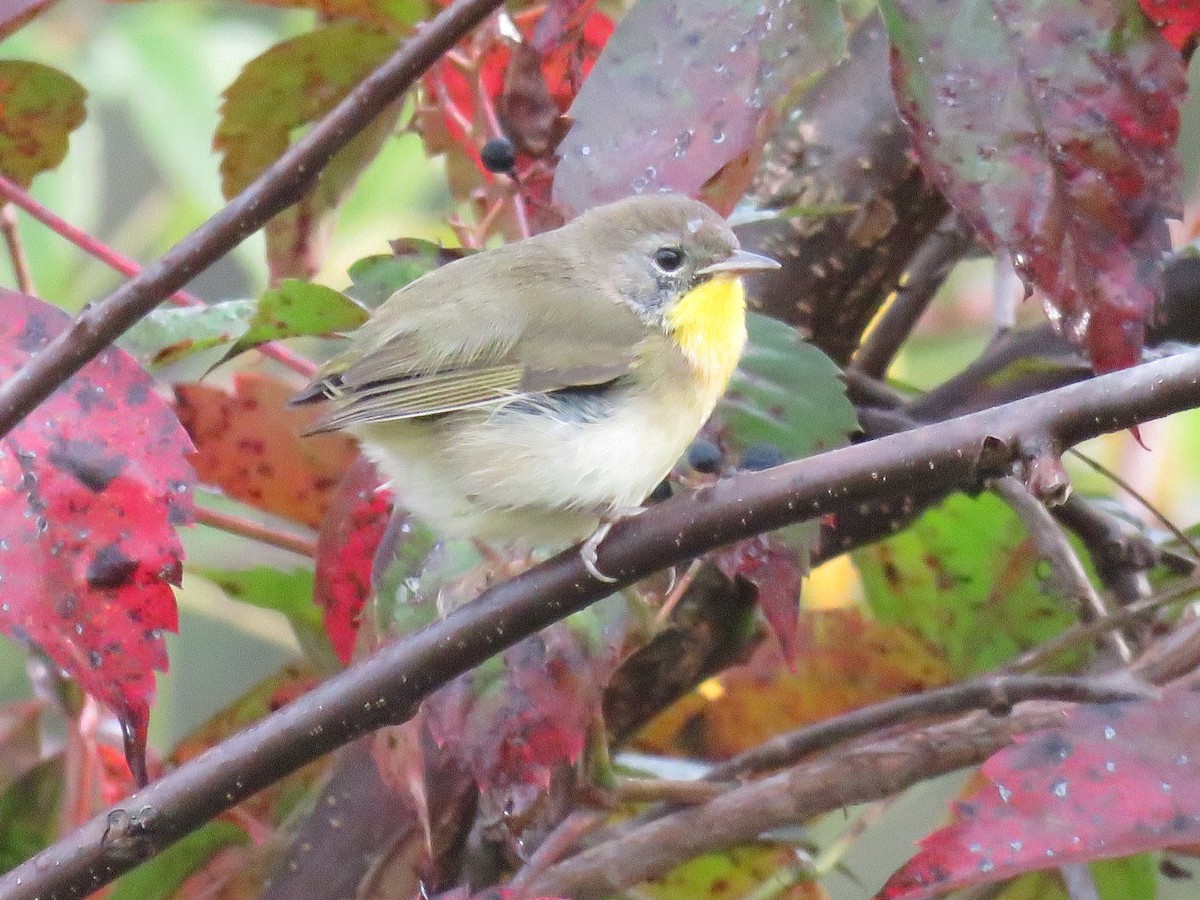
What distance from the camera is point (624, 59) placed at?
1.32 metres

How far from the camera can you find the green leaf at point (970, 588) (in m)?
2.13

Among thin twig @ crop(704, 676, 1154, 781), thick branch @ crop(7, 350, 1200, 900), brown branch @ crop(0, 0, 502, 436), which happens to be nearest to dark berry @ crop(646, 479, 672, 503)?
thin twig @ crop(704, 676, 1154, 781)

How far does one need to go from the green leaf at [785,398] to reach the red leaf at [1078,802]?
48 centimetres

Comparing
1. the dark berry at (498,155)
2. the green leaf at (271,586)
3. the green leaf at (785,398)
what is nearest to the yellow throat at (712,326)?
the green leaf at (785,398)

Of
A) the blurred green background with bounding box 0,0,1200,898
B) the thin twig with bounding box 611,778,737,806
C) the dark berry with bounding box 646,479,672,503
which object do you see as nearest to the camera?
the thin twig with bounding box 611,778,737,806

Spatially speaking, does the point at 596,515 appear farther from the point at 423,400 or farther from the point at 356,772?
the point at 356,772

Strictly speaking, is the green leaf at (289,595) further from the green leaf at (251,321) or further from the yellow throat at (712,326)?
the yellow throat at (712,326)

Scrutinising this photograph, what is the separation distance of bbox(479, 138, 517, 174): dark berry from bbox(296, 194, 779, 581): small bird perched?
0.40 ft

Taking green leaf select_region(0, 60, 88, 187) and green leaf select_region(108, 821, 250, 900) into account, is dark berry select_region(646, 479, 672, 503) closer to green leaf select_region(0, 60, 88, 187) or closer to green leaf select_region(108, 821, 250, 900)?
green leaf select_region(108, 821, 250, 900)

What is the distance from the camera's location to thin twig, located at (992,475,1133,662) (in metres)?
1.83

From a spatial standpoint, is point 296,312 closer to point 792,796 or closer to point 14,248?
point 14,248

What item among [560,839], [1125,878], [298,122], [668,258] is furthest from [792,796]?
[298,122]

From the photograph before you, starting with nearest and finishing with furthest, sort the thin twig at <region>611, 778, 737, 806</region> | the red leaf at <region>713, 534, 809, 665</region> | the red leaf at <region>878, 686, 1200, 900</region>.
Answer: the red leaf at <region>878, 686, 1200, 900</region> < the red leaf at <region>713, 534, 809, 665</region> < the thin twig at <region>611, 778, 737, 806</region>

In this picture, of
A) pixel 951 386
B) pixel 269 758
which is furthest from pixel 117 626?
pixel 951 386
